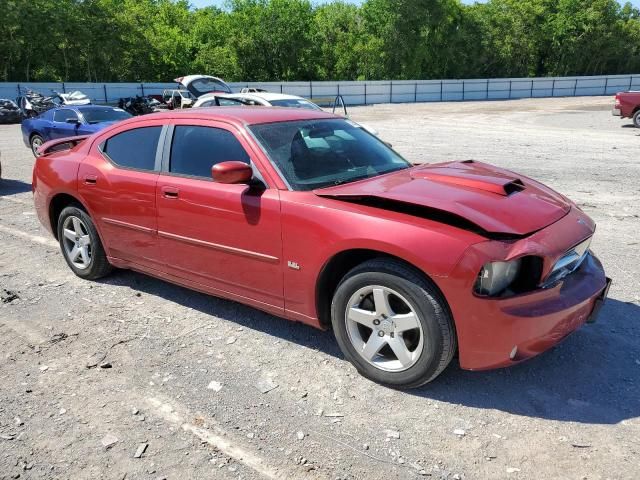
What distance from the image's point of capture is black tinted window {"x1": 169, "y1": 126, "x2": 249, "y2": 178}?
389 cm

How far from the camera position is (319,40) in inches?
2338

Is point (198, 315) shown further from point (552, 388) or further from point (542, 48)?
point (542, 48)

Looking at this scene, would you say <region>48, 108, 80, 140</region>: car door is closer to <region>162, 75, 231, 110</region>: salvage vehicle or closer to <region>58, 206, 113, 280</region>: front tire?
<region>162, 75, 231, 110</region>: salvage vehicle

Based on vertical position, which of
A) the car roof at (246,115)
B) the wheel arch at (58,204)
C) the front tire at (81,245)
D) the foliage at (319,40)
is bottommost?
the front tire at (81,245)

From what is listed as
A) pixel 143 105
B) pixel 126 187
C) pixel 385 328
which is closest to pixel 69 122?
pixel 126 187

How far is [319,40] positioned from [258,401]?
60.6m

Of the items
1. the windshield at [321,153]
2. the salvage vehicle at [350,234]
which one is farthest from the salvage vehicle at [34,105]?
the windshield at [321,153]

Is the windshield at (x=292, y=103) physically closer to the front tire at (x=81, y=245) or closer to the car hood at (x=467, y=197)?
the front tire at (x=81, y=245)

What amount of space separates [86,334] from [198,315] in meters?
0.84

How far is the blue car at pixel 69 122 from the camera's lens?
535 inches

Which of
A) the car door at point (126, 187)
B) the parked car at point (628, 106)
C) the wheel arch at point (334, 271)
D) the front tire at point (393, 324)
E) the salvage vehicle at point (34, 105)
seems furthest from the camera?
the salvage vehicle at point (34, 105)

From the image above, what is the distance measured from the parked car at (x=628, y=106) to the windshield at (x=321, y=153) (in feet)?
58.6

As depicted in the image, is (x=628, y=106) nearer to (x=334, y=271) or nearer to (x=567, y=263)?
(x=567, y=263)

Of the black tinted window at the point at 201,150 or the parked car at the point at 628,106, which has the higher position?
the black tinted window at the point at 201,150
